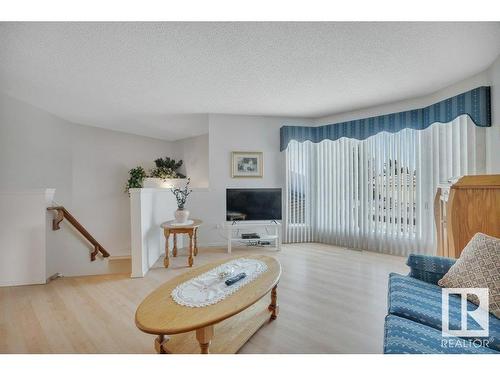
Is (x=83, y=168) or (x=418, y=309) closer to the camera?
(x=418, y=309)

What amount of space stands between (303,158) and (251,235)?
1719 mm

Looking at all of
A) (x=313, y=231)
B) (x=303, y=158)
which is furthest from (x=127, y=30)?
(x=313, y=231)

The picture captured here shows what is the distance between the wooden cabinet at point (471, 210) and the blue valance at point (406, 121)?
1247 millimetres

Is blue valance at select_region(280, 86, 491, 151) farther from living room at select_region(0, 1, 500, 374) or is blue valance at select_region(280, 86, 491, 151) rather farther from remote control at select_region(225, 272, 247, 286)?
remote control at select_region(225, 272, 247, 286)

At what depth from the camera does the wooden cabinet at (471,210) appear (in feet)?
5.71

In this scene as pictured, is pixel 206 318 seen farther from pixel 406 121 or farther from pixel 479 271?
pixel 406 121

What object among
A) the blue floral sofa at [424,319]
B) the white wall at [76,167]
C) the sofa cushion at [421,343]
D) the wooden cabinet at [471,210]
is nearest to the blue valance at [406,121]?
the wooden cabinet at [471,210]

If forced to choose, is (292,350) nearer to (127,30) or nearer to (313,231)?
(127,30)

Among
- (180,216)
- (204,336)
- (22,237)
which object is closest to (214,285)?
(204,336)

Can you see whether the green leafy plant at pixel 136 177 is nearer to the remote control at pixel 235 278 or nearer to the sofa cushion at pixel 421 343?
the remote control at pixel 235 278

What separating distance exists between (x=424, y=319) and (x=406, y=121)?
9.94 feet

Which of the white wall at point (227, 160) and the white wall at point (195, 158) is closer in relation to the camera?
the white wall at point (227, 160)

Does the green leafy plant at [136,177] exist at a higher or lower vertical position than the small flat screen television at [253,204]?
higher

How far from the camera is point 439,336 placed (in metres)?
1.11
